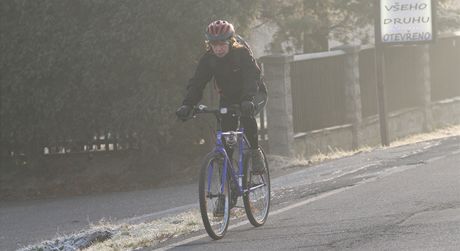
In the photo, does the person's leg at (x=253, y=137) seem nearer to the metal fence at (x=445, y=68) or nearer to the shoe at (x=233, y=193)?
the shoe at (x=233, y=193)

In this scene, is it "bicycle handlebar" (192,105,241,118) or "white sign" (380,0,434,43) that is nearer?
"bicycle handlebar" (192,105,241,118)

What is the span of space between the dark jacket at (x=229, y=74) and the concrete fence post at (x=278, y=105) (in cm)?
851

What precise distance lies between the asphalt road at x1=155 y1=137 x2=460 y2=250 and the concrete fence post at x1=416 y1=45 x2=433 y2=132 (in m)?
11.7

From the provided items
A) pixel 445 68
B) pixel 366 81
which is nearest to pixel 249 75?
pixel 366 81

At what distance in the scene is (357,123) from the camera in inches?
832

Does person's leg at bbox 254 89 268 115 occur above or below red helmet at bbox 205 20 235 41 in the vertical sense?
below

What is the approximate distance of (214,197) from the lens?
8.84 m

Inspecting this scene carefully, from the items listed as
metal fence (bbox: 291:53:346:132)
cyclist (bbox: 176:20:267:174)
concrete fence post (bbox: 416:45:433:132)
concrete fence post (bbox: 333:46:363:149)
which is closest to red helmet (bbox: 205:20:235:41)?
cyclist (bbox: 176:20:267:174)

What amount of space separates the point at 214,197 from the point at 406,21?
12.2 m

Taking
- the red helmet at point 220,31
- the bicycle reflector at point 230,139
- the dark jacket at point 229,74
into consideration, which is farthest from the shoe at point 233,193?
the red helmet at point 220,31

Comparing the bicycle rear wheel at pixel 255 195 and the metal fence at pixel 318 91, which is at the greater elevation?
the metal fence at pixel 318 91

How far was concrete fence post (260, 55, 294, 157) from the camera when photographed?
17.9 metres

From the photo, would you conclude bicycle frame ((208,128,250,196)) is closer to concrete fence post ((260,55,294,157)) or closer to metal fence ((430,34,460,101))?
concrete fence post ((260,55,294,157))

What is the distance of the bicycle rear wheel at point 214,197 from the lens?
8.63 metres
